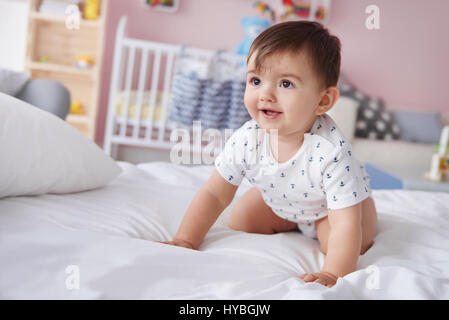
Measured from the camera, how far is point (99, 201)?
88 centimetres

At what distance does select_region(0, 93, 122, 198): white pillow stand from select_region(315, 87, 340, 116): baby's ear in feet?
1.54

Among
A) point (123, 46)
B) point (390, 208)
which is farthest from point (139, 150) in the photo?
point (390, 208)

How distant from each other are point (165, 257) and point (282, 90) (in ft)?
1.05

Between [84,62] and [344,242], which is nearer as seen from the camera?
[344,242]

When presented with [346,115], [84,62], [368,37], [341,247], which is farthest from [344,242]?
[368,37]

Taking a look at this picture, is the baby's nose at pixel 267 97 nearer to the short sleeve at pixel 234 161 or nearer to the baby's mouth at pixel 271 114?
the baby's mouth at pixel 271 114

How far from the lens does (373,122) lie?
329cm

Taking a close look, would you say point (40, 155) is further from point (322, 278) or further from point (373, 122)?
point (373, 122)

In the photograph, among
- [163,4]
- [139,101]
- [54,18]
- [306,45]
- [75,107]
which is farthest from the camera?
[163,4]

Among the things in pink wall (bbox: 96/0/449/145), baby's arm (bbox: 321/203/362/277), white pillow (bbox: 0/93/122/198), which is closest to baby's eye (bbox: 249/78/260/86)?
baby's arm (bbox: 321/203/362/277)

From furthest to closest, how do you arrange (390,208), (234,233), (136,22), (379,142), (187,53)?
(136,22) → (379,142) → (187,53) → (390,208) → (234,233)

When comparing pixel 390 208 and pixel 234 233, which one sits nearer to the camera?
pixel 234 233
